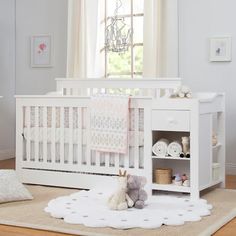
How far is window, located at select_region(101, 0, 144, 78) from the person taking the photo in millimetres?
5129

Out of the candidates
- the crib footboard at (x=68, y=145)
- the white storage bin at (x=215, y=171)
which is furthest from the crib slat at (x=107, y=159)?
the white storage bin at (x=215, y=171)

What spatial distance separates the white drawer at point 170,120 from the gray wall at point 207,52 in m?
1.20

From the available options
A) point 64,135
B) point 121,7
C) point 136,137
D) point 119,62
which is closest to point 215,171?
point 136,137

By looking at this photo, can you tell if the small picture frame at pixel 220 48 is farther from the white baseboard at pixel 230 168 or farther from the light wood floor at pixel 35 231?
the light wood floor at pixel 35 231

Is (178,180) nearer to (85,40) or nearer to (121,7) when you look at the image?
(85,40)

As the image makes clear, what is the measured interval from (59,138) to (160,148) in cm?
77

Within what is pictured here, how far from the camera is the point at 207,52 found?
468cm

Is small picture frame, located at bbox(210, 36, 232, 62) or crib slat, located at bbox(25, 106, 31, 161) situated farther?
small picture frame, located at bbox(210, 36, 232, 62)

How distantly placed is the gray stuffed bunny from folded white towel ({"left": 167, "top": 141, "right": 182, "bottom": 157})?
1.34ft

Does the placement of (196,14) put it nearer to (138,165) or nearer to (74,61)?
(74,61)

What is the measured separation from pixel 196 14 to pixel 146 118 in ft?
4.86

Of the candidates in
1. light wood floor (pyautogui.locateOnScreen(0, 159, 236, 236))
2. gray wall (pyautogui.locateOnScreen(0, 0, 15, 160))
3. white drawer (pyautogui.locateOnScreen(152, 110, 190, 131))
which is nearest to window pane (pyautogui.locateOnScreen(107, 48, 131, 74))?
gray wall (pyautogui.locateOnScreen(0, 0, 15, 160))

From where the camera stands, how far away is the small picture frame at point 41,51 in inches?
215

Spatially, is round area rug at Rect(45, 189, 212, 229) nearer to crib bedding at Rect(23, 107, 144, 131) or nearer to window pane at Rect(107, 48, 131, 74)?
crib bedding at Rect(23, 107, 144, 131)
